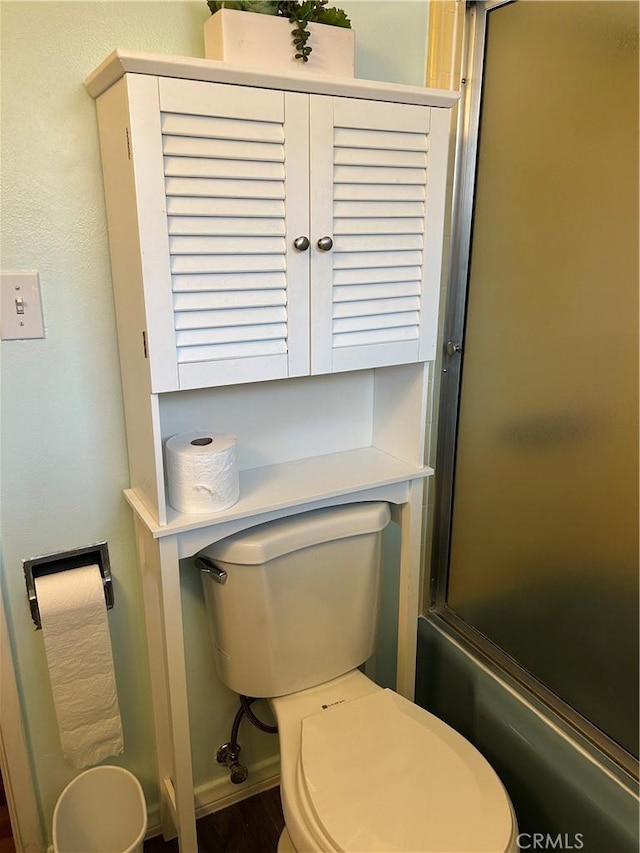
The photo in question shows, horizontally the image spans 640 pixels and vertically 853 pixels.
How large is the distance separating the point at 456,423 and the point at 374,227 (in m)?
0.59

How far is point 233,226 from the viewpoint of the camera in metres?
1.05

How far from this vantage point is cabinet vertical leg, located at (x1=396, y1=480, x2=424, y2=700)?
4.72 feet

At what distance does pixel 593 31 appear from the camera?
3.73 ft

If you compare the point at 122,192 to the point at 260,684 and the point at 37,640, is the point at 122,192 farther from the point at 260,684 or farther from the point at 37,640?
the point at 260,684

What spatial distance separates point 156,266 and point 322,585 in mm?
734

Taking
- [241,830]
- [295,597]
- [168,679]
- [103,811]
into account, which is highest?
[295,597]

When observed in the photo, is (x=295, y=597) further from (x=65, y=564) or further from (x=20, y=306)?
(x=20, y=306)

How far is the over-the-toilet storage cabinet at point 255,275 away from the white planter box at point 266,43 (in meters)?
0.05

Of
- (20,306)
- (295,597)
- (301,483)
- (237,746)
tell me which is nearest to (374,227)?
(301,483)

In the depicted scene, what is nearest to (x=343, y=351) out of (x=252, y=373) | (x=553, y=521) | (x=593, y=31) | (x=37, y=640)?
(x=252, y=373)

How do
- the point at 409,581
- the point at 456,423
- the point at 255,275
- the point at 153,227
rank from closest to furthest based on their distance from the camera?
the point at 153,227 → the point at 255,275 → the point at 409,581 → the point at 456,423

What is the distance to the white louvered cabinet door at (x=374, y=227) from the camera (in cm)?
111

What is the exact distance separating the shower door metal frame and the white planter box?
16.0 inches

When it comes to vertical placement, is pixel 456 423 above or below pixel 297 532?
above
